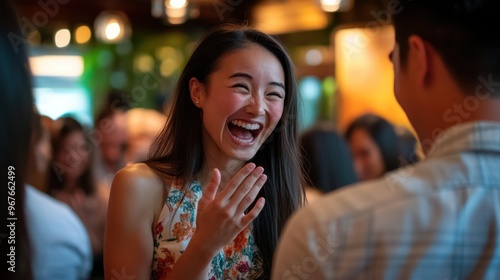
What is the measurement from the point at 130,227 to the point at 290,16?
19.6 feet

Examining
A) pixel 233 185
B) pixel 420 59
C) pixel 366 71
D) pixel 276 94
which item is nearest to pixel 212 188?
pixel 233 185

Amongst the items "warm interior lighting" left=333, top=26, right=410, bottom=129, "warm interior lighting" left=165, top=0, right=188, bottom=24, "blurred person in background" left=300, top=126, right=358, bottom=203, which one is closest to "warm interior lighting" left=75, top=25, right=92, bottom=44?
"warm interior lighting" left=165, top=0, right=188, bottom=24

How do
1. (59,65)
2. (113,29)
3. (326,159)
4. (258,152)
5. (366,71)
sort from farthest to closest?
(59,65) → (113,29) → (366,71) → (326,159) → (258,152)

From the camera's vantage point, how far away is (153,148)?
197 centimetres

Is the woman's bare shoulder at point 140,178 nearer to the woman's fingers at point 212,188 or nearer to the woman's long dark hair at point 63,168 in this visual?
the woman's fingers at point 212,188

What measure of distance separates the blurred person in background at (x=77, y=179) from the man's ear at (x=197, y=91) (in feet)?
8.19

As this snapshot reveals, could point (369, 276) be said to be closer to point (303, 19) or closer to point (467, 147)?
point (467, 147)

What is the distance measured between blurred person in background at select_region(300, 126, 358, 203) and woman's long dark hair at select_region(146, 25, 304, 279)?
1649 millimetres

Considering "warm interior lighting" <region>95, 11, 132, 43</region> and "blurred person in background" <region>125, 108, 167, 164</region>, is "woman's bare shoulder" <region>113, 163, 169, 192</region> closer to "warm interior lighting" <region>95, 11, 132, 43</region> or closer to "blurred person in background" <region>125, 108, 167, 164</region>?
"blurred person in background" <region>125, 108, 167, 164</region>

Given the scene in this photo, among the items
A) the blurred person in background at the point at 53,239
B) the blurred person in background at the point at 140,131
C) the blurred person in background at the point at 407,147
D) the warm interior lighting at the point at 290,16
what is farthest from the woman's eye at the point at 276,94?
the warm interior lighting at the point at 290,16

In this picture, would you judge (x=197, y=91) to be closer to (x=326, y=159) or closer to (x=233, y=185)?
(x=233, y=185)

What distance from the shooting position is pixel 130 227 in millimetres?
1682

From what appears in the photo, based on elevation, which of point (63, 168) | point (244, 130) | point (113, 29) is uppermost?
point (113, 29)

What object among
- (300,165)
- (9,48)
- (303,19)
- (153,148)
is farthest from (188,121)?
(303,19)
